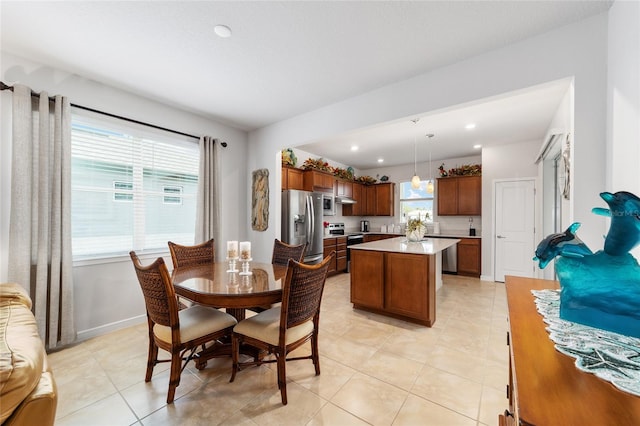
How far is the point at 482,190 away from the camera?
17.0ft

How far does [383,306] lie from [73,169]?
3799 millimetres

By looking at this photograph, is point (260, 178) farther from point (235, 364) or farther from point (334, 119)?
point (235, 364)

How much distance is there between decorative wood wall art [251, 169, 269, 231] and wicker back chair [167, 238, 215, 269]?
1.13m

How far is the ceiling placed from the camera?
5.75 feet

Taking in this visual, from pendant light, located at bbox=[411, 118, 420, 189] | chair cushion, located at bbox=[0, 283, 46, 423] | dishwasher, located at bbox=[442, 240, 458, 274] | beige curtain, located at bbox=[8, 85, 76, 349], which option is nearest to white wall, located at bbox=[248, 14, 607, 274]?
pendant light, located at bbox=[411, 118, 420, 189]

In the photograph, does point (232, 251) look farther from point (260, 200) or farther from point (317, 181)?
point (317, 181)

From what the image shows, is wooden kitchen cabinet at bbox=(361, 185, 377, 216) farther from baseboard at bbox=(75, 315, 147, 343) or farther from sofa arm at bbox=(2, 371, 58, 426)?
sofa arm at bbox=(2, 371, 58, 426)

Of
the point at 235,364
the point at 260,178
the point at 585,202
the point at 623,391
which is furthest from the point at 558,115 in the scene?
the point at 235,364

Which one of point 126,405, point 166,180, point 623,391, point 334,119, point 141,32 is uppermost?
point 141,32

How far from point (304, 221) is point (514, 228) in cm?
403

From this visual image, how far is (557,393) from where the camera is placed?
583 millimetres

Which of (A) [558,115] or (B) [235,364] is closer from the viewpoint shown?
(B) [235,364]

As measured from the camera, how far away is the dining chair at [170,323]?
5.38 ft

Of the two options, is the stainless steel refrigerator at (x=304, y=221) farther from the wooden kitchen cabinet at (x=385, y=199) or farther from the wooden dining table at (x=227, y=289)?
the wooden kitchen cabinet at (x=385, y=199)
